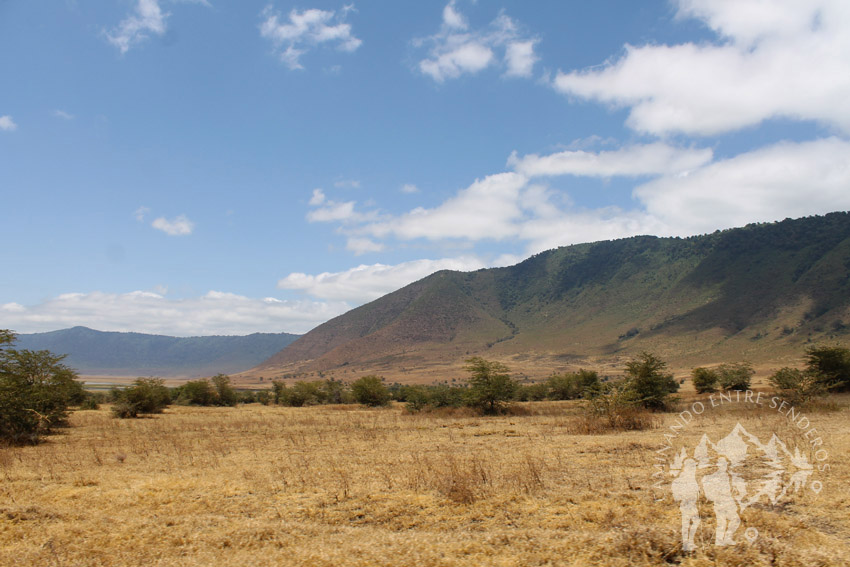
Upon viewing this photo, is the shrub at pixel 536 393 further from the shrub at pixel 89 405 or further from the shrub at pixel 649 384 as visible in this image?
the shrub at pixel 89 405

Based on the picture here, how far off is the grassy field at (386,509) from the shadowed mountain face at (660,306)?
86.3 meters

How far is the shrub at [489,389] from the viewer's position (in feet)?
97.7

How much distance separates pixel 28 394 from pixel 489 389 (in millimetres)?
22215

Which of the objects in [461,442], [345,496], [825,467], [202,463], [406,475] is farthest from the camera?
[461,442]

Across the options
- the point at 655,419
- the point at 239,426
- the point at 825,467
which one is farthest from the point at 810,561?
the point at 239,426

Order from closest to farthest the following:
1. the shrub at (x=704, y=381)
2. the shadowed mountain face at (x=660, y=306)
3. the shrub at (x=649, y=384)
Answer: the shrub at (x=649, y=384) → the shrub at (x=704, y=381) → the shadowed mountain face at (x=660, y=306)

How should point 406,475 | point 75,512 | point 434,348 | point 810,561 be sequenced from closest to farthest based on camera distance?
point 810,561 → point 75,512 → point 406,475 → point 434,348

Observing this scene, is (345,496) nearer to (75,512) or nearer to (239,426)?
(75,512)

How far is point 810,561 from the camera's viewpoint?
19.4ft

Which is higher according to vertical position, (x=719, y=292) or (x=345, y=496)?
(x=719, y=292)

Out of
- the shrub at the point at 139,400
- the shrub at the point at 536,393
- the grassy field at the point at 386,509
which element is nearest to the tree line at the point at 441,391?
the shrub at the point at 139,400

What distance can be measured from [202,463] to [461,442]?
831 cm

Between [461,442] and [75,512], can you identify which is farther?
[461,442]

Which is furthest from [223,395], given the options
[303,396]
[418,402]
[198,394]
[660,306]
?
[660,306]
